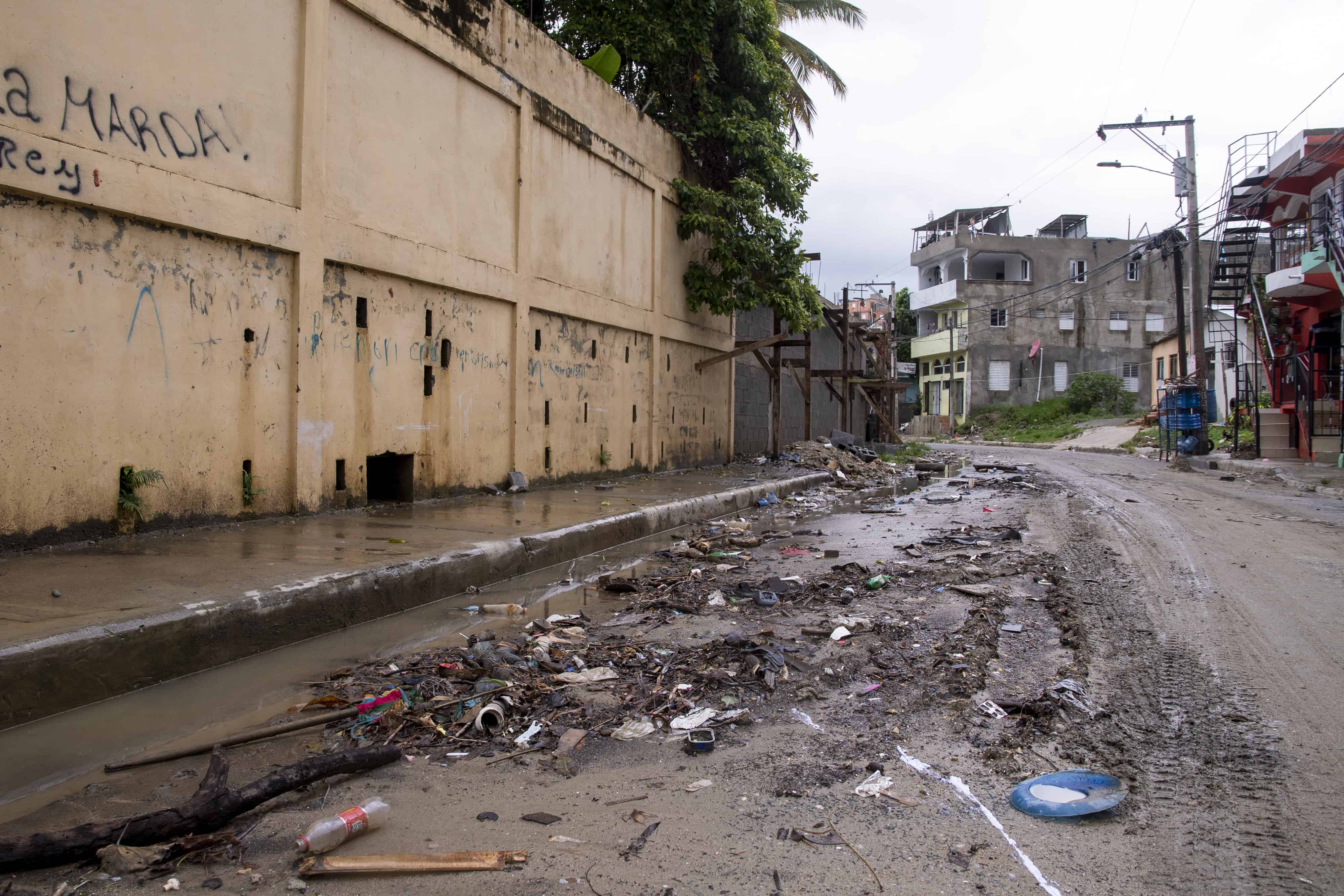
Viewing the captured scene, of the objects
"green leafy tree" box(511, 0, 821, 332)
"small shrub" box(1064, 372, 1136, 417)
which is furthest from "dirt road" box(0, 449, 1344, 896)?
"small shrub" box(1064, 372, 1136, 417)

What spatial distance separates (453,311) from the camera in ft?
27.0

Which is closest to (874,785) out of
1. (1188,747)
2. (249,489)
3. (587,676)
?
(1188,747)

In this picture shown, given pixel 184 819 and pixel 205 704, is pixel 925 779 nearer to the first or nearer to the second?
pixel 184 819

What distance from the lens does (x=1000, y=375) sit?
155ft

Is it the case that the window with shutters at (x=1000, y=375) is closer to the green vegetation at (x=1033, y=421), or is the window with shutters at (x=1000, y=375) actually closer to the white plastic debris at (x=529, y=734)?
the green vegetation at (x=1033, y=421)

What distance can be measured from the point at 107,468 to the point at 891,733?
4.90 m

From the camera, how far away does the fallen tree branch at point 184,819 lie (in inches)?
79.5

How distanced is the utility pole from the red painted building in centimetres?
73

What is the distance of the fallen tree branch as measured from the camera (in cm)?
202

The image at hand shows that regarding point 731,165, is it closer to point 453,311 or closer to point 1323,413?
point 453,311

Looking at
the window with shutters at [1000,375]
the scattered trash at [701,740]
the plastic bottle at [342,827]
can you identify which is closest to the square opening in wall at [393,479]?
the scattered trash at [701,740]

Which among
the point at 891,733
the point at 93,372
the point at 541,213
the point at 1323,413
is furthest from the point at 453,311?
the point at 1323,413

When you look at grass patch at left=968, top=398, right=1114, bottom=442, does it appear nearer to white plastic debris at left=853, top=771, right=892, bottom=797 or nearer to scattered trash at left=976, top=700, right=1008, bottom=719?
scattered trash at left=976, top=700, right=1008, bottom=719

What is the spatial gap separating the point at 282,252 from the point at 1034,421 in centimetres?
4163
